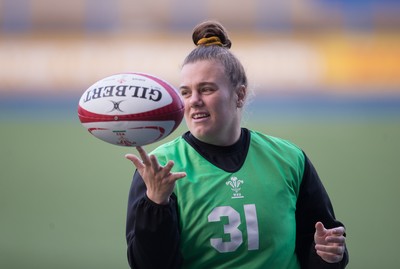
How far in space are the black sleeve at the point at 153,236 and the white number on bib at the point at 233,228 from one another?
4.2 inches

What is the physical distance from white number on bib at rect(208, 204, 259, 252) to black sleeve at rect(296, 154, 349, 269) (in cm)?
18

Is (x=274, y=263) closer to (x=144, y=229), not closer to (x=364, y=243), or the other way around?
(x=144, y=229)

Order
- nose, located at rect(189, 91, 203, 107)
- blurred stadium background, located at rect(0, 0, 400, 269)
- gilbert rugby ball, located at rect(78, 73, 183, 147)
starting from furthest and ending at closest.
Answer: blurred stadium background, located at rect(0, 0, 400, 269), nose, located at rect(189, 91, 203, 107), gilbert rugby ball, located at rect(78, 73, 183, 147)

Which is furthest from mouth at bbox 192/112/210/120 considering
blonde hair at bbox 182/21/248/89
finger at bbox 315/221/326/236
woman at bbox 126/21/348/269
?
finger at bbox 315/221/326/236

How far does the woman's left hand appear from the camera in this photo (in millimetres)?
1595

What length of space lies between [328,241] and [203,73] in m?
0.54

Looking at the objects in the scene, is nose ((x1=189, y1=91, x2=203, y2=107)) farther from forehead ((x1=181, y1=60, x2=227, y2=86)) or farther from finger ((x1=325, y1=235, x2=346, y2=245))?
finger ((x1=325, y1=235, x2=346, y2=245))

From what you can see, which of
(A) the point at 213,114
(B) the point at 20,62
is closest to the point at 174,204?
(A) the point at 213,114

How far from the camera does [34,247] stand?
12.5 ft

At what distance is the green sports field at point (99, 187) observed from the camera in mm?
3760

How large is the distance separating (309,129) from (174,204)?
2.55 metres

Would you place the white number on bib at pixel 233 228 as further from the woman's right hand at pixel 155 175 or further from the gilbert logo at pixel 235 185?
the woman's right hand at pixel 155 175

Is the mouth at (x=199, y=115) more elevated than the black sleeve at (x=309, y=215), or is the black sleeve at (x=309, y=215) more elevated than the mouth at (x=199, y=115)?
the mouth at (x=199, y=115)

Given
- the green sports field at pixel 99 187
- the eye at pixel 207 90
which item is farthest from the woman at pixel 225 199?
the green sports field at pixel 99 187
